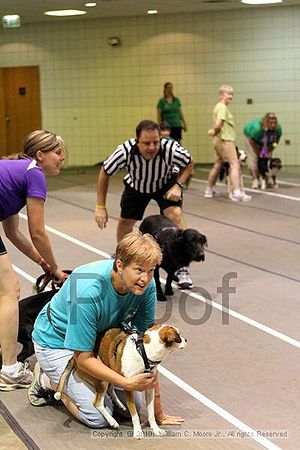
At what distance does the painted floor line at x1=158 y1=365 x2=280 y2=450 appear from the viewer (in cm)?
363

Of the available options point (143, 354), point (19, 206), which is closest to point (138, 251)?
point (143, 354)

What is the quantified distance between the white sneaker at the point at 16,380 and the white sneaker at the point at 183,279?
2260mm

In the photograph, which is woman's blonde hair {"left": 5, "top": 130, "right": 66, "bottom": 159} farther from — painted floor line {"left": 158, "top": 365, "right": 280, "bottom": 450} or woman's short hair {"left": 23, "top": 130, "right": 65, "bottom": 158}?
painted floor line {"left": 158, "top": 365, "right": 280, "bottom": 450}

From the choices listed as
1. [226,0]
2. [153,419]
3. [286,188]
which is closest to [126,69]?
[226,0]

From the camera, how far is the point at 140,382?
346 cm

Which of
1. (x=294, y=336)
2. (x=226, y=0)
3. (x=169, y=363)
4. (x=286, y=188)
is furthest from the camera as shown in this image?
(x=226, y=0)

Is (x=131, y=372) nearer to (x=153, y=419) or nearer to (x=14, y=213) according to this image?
(x=153, y=419)

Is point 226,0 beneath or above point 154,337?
above

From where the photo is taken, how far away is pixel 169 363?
15.7 ft

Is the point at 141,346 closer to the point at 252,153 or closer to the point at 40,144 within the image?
the point at 40,144

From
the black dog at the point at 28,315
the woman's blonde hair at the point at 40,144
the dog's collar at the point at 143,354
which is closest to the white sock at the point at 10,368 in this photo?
the black dog at the point at 28,315

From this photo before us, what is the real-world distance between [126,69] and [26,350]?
12.6 m

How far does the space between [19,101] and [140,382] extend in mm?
14279

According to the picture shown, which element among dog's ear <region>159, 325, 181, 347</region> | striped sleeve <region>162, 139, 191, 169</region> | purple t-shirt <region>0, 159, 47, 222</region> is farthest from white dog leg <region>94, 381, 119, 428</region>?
striped sleeve <region>162, 139, 191, 169</region>
